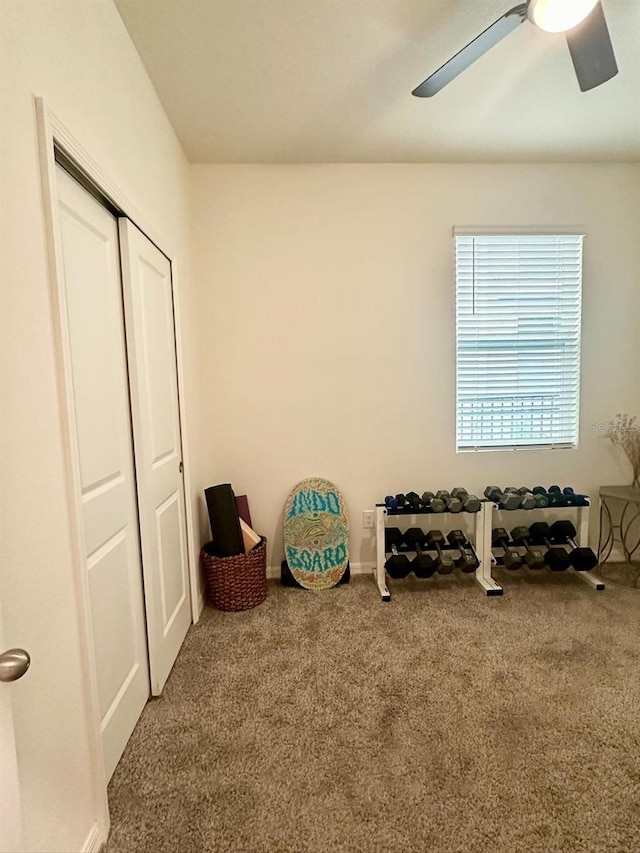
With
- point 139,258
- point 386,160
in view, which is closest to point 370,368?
point 386,160

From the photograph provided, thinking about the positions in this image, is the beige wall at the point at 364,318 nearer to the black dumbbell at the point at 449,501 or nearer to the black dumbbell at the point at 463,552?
the black dumbbell at the point at 449,501

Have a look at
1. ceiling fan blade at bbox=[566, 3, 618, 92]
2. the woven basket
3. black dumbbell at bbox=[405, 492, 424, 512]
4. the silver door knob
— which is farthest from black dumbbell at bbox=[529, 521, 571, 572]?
the silver door knob

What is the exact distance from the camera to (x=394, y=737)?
4.95 ft

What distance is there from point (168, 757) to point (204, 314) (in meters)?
2.37

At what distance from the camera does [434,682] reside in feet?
5.87

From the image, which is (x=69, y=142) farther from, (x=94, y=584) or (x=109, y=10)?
(x=94, y=584)

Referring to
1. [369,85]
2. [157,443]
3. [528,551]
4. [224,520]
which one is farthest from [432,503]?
[369,85]

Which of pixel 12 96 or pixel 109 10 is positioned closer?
pixel 12 96

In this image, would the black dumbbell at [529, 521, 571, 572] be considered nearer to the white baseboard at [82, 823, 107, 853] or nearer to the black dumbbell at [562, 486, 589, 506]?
the black dumbbell at [562, 486, 589, 506]

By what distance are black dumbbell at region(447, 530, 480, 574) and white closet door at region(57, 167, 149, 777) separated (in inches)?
74.3

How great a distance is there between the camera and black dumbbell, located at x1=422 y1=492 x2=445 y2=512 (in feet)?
8.39

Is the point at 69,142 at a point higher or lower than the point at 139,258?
higher


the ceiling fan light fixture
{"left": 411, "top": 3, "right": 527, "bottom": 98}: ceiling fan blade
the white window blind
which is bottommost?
the white window blind

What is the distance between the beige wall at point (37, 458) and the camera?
89 centimetres
